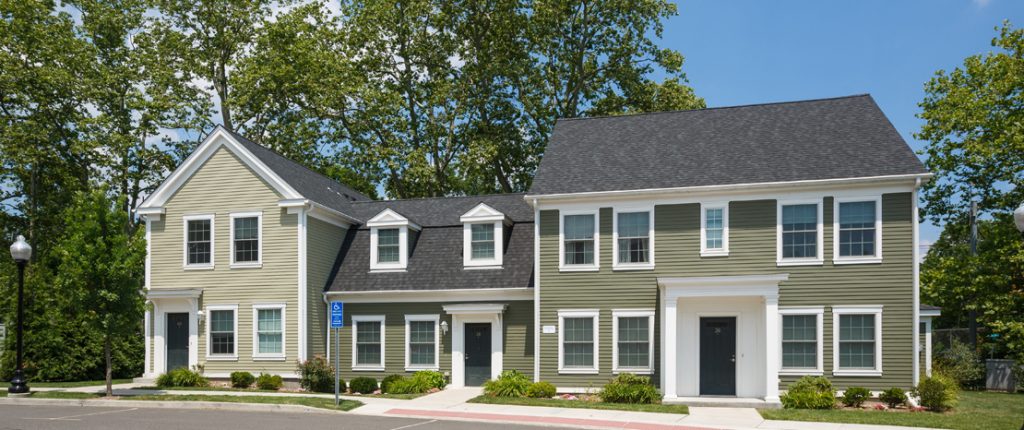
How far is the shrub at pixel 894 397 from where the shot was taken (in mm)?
20766

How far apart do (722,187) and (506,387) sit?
8504 mm

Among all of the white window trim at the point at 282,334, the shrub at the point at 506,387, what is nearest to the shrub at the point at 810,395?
the shrub at the point at 506,387

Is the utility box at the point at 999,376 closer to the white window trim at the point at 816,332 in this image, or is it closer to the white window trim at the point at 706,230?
the white window trim at the point at 816,332

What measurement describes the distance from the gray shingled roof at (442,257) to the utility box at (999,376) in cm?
1684

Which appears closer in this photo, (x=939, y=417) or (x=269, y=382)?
(x=939, y=417)

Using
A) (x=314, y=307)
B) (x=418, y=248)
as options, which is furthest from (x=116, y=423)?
(x=418, y=248)

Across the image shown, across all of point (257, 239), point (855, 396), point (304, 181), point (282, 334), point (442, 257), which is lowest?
point (855, 396)

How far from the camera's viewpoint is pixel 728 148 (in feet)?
83.0

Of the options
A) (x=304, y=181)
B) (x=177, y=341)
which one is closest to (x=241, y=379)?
(x=177, y=341)

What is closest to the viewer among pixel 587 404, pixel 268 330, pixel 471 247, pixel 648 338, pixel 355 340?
pixel 587 404

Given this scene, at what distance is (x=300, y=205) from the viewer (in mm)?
26000

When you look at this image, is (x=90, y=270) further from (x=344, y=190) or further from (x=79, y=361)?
(x=344, y=190)

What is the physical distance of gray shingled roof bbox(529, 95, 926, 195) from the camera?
23312mm

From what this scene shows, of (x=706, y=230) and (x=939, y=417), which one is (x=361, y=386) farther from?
(x=939, y=417)
